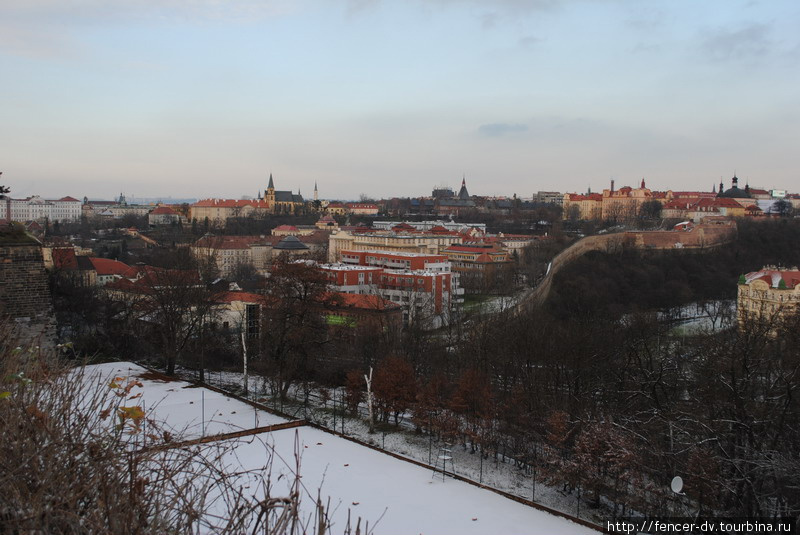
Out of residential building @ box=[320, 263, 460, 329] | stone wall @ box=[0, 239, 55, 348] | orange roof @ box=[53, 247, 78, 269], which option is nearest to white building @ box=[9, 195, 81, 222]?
orange roof @ box=[53, 247, 78, 269]

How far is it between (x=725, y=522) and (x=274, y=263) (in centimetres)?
1040

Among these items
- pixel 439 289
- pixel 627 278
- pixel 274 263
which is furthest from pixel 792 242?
pixel 274 263

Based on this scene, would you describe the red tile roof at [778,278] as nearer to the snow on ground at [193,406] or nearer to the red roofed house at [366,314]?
the red roofed house at [366,314]

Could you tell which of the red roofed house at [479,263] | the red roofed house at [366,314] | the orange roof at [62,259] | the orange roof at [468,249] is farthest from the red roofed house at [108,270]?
the orange roof at [468,249]

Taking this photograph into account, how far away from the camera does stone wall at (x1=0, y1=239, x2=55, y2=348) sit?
7.98m

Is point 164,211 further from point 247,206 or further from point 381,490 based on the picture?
point 381,490

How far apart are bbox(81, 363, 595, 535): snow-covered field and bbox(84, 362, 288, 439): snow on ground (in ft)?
0.15

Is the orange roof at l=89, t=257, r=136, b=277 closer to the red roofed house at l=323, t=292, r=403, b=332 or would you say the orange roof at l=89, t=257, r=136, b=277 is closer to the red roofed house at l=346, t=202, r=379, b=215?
the red roofed house at l=323, t=292, r=403, b=332

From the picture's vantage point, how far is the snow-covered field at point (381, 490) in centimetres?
645

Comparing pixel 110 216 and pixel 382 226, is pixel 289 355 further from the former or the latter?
pixel 110 216

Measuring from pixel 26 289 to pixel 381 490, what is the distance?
5.40 metres

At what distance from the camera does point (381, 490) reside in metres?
7.21

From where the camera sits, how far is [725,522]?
722 centimetres

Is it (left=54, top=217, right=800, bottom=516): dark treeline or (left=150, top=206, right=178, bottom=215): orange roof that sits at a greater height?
(left=150, top=206, right=178, bottom=215): orange roof
